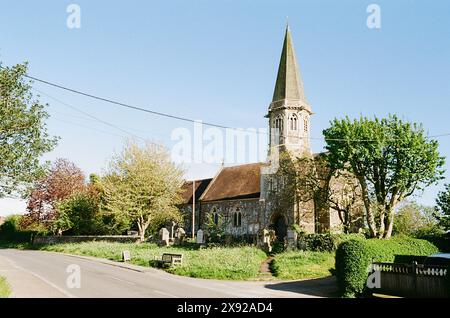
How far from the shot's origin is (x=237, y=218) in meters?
43.2

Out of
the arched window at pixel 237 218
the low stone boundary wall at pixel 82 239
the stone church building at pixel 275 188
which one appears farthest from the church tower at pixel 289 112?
the low stone boundary wall at pixel 82 239

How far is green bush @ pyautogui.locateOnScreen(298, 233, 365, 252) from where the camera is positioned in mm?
28656

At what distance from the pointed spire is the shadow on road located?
970 inches

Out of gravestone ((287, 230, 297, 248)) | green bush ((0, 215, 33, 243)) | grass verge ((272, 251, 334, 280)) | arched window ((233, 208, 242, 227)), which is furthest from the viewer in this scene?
green bush ((0, 215, 33, 243))

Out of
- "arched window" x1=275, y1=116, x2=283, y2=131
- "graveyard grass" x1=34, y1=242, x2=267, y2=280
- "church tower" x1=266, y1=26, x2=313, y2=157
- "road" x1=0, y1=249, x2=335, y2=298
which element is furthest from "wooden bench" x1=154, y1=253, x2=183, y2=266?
"arched window" x1=275, y1=116, x2=283, y2=131

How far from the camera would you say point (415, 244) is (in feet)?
65.3

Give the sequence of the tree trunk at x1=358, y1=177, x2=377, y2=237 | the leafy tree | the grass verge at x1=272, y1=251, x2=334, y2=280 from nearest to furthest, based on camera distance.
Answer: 1. the grass verge at x1=272, y1=251, x2=334, y2=280
2. the tree trunk at x1=358, y1=177, x2=377, y2=237
3. the leafy tree

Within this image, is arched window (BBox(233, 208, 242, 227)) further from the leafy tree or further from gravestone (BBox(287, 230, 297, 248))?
the leafy tree

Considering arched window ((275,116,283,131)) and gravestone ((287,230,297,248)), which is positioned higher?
arched window ((275,116,283,131))

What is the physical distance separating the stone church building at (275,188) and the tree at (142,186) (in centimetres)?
497

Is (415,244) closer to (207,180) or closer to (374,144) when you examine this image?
(374,144)

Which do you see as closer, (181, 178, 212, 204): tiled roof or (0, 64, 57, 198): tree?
(0, 64, 57, 198): tree
